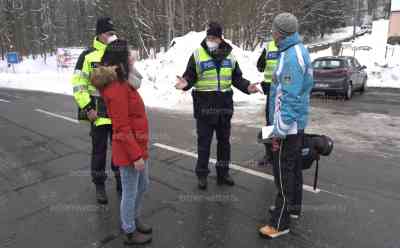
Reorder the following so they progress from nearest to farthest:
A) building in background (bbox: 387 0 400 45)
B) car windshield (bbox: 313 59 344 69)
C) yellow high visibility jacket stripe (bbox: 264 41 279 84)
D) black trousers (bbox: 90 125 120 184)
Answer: black trousers (bbox: 90 125 120 184), yellow high visibility jacket stripe (bbox: 264 41 279 84), car windshield (bbox: 313 59 344 69), building in background (bbox: 387 0 400 45)

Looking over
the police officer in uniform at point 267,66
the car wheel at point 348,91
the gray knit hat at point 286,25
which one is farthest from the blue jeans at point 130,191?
the car wheel at point 348,91

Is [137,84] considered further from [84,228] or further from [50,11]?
[50,11]

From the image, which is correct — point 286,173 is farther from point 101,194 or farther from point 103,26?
A: point 103,26

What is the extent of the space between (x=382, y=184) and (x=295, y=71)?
2620 millimetres

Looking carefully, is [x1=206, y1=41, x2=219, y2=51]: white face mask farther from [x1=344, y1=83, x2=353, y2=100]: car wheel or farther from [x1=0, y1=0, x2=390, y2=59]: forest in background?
[x1=0, y1=0, x2=390, y2=59]: forest in background

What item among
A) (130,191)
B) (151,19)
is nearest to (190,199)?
(130,191)

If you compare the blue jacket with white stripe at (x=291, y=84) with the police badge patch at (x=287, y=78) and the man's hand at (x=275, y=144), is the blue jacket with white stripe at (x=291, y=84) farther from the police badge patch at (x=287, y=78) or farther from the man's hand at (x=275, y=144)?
the man's hand at (x=275, y=144)

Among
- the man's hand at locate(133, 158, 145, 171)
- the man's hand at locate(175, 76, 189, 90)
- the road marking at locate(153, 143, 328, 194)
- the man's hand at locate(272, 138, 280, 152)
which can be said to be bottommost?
the road marking at locate(153, 143, 328, 194)

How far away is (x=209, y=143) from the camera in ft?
15.2

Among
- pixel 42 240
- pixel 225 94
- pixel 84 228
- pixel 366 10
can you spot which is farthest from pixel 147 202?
pixel 366 10

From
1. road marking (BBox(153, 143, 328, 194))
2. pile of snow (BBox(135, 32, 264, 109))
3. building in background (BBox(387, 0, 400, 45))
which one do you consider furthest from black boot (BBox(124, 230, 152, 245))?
building in background (BBox(387, 0, 400, 45))

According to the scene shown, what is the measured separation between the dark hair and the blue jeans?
84 centimetres

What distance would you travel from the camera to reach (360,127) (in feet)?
27.1

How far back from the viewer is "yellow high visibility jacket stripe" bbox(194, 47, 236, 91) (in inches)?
174
